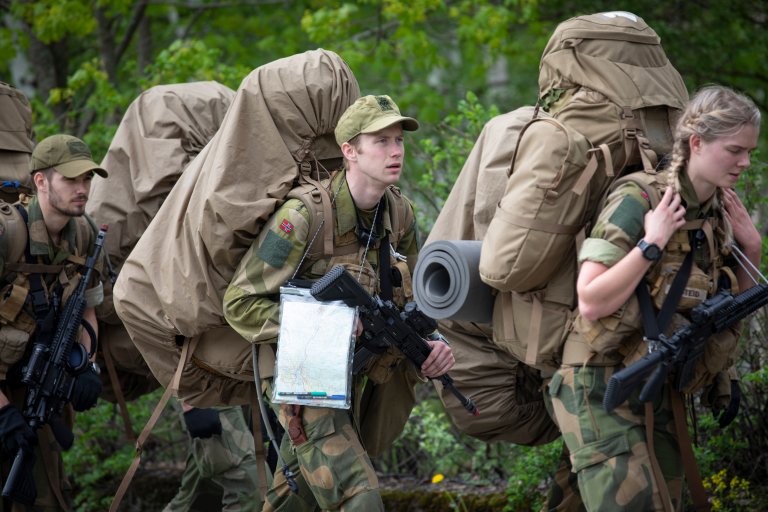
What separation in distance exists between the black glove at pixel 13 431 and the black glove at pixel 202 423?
99 centimetres

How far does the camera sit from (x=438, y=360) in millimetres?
4742

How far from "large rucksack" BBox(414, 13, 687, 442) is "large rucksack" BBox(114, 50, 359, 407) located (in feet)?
2.83

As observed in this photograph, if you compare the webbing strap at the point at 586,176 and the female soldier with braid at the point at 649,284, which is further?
the webbing strap at the point at 586,176

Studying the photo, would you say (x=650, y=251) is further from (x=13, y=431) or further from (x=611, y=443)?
(x=13, y=431)

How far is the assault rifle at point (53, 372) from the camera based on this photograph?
5641 mm

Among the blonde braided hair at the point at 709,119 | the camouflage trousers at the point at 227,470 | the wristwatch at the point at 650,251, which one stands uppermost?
the blonde braided hair at the point at 709,119

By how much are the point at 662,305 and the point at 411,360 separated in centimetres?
126

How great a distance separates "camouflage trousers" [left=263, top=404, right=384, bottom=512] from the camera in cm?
450

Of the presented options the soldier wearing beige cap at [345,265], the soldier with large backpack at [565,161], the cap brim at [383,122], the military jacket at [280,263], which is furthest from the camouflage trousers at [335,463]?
the cap brim at [383,122]

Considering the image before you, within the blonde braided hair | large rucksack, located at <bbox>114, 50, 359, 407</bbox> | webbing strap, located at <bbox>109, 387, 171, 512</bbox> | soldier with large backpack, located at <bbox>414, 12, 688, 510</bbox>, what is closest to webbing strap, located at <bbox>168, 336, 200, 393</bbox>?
large rucksack, located at <bbox>114, 50, 359, 407</bbox>

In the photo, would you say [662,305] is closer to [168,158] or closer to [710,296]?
[710,296]

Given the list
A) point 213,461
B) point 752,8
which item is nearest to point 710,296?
point 213,461

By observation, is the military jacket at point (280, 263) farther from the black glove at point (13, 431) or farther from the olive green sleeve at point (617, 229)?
the black glove at point (13, 431)

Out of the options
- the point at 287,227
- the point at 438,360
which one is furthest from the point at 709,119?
the point at 287,227
